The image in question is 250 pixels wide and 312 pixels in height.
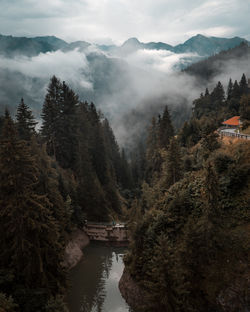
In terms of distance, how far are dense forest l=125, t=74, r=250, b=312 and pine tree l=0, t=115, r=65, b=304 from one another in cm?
886

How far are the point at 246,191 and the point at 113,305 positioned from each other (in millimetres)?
20223

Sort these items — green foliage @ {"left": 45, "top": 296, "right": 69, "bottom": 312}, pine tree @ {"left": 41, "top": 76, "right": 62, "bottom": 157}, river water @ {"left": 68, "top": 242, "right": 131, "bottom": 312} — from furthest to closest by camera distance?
pine tree @ {"left": 41, "top": 76, "right": 62, "bottom": 157} → river water @ {"left": 68, "top": 242, "right": 131, "bottom": 312} → green foliage @ {"left": 45, "top": 296, "right": 69, "bottom": 312}

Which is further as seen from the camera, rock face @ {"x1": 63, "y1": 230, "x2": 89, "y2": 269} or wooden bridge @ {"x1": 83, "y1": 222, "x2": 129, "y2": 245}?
wooden bridge @ {"x1": 83, "y1": 222, "x2": 129, "y2": 245}

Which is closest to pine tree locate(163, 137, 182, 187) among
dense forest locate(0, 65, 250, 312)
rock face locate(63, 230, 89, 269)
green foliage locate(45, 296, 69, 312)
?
dense forest locate(0, 65, 250, 312)

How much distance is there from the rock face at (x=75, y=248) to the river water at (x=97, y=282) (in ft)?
2.92

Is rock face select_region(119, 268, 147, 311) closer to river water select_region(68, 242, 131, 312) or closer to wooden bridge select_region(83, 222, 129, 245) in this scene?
river water select_region(68, 242, 131, 312)

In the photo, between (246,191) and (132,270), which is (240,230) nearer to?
(246,191)

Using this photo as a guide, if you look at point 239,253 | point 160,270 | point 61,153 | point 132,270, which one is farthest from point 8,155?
point 61,153

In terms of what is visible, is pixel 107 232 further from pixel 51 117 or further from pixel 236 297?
pixel 236 297

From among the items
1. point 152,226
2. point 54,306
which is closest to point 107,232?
point 152,226

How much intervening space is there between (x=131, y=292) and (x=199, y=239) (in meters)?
12.2

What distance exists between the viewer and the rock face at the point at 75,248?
41.1 metres

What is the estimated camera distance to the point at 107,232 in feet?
168

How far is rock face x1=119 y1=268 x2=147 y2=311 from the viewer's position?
27984 millimetres
